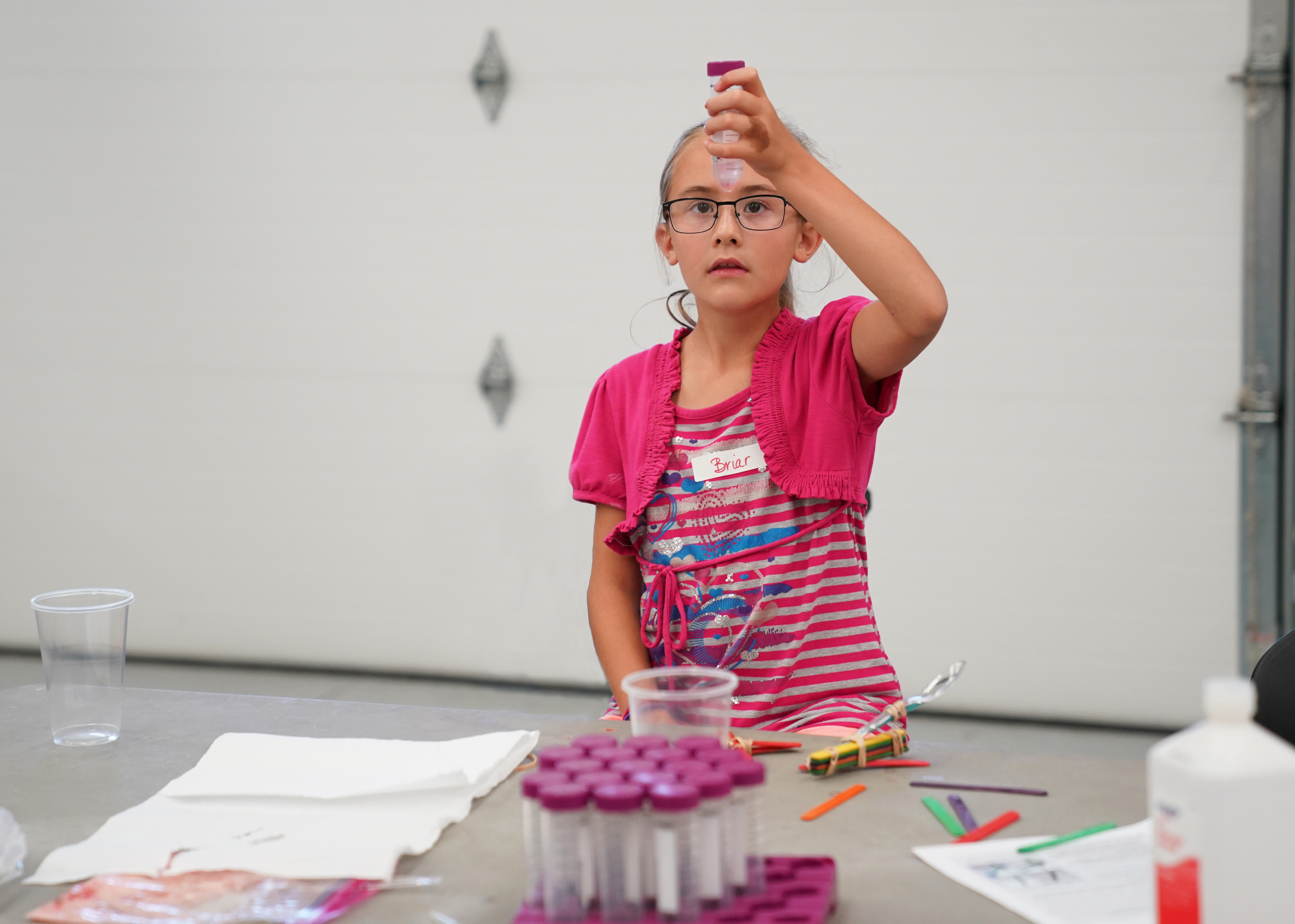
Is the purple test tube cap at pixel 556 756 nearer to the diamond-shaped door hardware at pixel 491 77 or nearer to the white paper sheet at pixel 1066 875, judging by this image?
the white paper sheet at pixel 1066 875

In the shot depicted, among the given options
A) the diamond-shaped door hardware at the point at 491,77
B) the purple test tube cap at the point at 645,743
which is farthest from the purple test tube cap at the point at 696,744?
the diamond-shaped door hardware at the point at 491,77

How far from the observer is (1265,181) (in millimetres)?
3316

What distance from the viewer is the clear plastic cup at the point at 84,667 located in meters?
1.32

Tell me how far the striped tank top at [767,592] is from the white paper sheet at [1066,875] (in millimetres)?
594

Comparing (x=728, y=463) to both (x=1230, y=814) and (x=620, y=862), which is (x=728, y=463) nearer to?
(x=620, y=862)

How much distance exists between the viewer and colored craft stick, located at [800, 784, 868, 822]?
1.08m

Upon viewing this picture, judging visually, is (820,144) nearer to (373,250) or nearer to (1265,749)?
(373,250)

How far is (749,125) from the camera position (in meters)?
1.33

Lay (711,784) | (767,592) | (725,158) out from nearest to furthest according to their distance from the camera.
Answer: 1. (711,784)
2. (725,158)
3. (767,592)

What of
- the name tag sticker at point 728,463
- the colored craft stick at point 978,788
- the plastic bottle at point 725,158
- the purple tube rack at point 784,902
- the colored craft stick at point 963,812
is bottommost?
the colored craft stick at point 963,812

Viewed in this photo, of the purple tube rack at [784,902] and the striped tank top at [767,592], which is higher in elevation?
the striped tank top at [767,592]

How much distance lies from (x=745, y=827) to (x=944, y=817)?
0.97 feet

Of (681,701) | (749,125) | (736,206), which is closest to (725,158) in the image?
(749,125)

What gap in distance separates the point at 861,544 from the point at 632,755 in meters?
0.95
